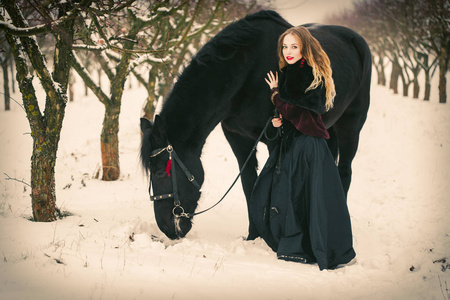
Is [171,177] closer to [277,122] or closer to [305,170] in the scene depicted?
[277,122]

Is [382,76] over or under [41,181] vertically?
under

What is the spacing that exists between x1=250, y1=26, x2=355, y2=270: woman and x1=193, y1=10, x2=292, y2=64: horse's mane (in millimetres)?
374

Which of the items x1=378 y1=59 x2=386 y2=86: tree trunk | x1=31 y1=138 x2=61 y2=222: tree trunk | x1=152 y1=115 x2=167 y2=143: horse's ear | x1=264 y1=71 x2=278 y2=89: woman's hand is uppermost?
x1=264 y1=71 x2=278 y2=89: woman's hand

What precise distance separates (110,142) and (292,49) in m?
4.88

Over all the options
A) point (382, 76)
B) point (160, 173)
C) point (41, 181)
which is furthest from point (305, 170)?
point (382, 76)

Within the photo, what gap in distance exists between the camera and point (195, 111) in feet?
10.8

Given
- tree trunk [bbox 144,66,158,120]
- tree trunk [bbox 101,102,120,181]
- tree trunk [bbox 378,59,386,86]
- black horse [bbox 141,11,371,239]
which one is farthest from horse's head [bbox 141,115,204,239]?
tree trunk [bbox 378,59,386,86]

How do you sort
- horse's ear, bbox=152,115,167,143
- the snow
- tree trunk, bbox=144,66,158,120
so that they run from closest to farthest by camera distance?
the snow, horse's ear, bbox=152,115,167,143, tree trunk, bbox=144,66,158,120

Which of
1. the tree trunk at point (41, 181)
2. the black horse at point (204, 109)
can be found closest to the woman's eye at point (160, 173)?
the black horse at point (204, 109)

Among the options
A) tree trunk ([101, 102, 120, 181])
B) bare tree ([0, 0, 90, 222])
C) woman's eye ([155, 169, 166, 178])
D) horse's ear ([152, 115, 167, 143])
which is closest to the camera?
horse's ear ([152, 115, 167, 143])

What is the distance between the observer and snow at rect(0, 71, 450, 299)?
2.48 m

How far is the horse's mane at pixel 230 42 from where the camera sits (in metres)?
3.33

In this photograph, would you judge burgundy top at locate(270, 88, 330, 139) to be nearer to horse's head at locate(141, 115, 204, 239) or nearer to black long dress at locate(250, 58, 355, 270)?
black long dress at locate(250, 58, 355, 270)

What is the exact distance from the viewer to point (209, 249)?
11.5 ft
